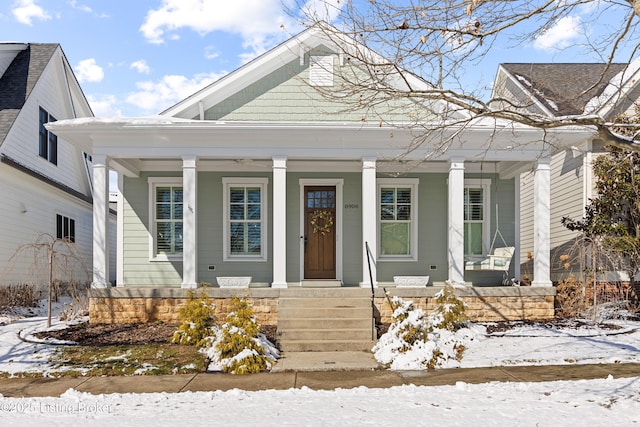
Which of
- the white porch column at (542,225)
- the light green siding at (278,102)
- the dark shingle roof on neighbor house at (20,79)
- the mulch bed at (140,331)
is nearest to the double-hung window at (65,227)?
the dark shingle roof on neighbor house at (20,79)

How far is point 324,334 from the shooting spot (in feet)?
27.3

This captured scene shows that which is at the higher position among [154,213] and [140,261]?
[154,213]

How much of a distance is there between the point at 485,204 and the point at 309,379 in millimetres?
7286

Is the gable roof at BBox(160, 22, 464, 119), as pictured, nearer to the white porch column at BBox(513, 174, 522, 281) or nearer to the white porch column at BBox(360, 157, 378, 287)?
the white porch column at BBox(360, 157, 378, 287)

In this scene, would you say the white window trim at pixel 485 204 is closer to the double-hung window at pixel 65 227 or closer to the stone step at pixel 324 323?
the stone step at pixel 324 323

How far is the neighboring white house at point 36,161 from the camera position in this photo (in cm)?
1266

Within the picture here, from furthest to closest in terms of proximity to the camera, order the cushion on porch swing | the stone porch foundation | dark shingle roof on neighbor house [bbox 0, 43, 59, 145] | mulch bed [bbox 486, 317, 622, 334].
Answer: dark shingle roof on neighbor house [bbox 0, 43, 59, 145] → the cushion on porch swing → the stone porch foundation → mulch bed [bbox 486, 317, 622, 334]

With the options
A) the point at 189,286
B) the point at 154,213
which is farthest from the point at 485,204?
the point at 154,213

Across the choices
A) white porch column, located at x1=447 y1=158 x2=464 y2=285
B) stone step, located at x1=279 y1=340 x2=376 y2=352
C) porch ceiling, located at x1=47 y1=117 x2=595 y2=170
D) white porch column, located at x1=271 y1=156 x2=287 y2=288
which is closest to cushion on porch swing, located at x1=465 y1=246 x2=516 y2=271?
white porch column, located at x1=447 y1=158 x2=464 y2=285

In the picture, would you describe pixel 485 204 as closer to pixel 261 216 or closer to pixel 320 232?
pixel 320 232

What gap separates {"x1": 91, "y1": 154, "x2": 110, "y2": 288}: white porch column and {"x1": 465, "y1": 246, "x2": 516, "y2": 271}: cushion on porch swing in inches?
289

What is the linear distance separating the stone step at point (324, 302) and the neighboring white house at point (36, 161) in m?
6.12

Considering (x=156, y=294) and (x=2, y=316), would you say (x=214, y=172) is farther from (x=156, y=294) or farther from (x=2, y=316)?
(x=2, y=316)

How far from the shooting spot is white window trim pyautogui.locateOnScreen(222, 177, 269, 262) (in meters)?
11.6
